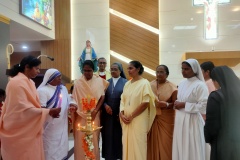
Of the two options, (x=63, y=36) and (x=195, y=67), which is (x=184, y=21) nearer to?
(x=63, y=36)

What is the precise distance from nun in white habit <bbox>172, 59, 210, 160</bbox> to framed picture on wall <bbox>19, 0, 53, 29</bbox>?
526cm

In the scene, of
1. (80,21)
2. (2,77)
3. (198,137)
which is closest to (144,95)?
(198,137)

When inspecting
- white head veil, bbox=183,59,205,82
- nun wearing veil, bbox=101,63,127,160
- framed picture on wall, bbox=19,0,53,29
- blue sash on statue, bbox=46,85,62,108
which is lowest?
nun wearing veil, bbox=101,63,127,160

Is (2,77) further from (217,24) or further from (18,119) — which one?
(217,24)

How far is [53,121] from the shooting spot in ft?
9.00

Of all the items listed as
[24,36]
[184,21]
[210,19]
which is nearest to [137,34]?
[184,21]

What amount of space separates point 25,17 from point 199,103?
568 cm

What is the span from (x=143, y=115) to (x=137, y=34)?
5.73m

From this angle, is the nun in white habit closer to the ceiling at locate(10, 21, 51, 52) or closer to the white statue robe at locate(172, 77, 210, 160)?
the white statue robe at locate(172, 77, 210, 160)

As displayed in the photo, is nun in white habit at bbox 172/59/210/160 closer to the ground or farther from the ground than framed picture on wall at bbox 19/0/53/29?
closer to the ground

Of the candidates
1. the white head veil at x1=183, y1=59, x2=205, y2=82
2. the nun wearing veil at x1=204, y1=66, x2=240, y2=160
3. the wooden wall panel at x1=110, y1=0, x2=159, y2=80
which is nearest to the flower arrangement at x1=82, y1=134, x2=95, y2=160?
the nun wearing veil at x1=204, y1=66, x2=240, y2=160

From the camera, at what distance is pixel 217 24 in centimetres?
797

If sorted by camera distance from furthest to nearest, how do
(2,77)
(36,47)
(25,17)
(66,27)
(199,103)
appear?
(36,47) < (66,27) < (25,17) < (2,77) < (199,103)

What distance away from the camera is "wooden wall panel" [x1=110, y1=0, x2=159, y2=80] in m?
8.20
